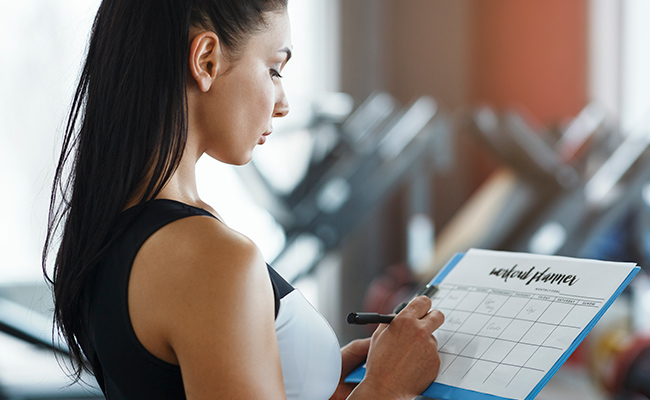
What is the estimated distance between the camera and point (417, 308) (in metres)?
0.88

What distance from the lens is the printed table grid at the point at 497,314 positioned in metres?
0.82

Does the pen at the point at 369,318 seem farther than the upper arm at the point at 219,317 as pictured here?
Yes

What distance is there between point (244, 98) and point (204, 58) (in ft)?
0.22

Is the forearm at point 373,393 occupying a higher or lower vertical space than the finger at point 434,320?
lower

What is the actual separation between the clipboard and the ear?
47cm

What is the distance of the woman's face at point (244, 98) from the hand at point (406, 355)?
0.96 ft

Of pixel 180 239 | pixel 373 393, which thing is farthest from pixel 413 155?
pixel 180 239

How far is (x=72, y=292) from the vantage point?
0.78 metres

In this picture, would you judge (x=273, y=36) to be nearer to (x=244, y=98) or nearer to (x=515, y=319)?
(x=244, y=98)

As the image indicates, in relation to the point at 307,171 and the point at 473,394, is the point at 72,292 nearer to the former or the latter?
the point at 473,394

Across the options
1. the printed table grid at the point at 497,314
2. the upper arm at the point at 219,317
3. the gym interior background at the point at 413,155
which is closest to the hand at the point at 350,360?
the printed table grid at the point at 497,314

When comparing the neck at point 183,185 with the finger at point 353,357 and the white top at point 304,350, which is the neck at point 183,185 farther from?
the finger at point 353,357

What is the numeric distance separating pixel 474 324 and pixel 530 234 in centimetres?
220

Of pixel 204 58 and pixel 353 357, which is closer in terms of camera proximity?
pixel 204 58
